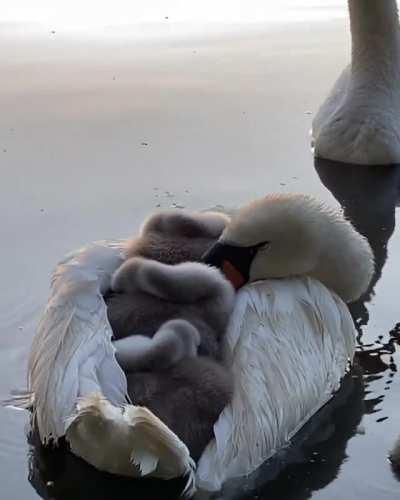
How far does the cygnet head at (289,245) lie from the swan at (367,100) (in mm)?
2415

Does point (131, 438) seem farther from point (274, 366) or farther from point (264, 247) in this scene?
point (264, 247)

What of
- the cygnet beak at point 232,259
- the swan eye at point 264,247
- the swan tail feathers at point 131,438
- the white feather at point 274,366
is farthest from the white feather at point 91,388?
the swan eye at point 264,247

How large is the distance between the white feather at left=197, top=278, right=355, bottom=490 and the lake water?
84mm

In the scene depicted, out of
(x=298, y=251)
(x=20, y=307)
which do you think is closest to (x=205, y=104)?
(x=20, y=307)

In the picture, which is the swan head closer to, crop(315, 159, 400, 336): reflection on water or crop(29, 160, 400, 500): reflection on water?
crop(29, 160, 400, 500): reflection on water

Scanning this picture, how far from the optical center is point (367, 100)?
6148mm

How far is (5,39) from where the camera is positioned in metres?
7.82

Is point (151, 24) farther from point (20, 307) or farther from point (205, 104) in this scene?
point (20, 307)

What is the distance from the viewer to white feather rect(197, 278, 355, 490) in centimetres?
291

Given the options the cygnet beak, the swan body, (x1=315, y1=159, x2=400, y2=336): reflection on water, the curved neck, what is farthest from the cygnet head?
the curved neck

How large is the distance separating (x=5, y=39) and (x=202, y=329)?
5198mm

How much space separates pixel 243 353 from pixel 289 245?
0.52 m

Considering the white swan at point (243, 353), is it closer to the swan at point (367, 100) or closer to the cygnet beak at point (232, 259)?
the cygnet beak at point (232, 259)

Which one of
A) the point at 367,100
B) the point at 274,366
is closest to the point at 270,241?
the point at 274,366
